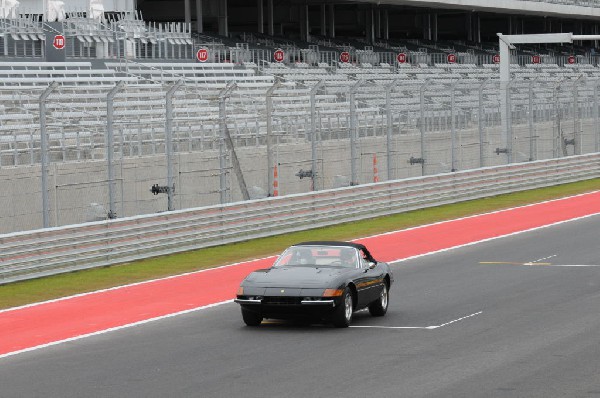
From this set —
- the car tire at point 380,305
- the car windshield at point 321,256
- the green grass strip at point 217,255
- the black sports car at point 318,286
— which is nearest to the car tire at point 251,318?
the black sports car at point 318,286

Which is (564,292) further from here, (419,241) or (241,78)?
(241,78)

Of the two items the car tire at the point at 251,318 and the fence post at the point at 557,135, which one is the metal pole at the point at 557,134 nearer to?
the fence post at the point at 557,135

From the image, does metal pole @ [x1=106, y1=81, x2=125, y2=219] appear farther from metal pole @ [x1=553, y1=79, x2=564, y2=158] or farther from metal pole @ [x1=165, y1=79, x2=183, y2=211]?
metal pole @ [x1=553, y1=79, x2=564, y2=158]

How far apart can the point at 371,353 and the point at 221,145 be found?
13383 mm

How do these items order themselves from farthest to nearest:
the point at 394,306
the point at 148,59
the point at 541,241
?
the point at 148,59 → the point at 541,241 → the point at 394,306

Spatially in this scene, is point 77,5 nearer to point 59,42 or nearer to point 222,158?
point 59,42

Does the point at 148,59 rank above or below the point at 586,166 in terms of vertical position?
above

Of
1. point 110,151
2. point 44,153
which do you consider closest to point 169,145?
point 110,151

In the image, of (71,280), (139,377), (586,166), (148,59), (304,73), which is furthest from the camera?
(304,73)

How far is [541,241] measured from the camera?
28000mm

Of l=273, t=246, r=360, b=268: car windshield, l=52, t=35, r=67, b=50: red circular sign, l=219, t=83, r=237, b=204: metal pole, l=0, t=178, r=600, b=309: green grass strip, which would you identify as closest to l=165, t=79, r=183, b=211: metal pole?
l=0, t=178, r=600, b=309: green grass strip

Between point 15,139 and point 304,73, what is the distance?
3053 centimetres

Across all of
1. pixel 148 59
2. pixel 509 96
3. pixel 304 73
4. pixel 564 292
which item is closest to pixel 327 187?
pixel 509 96

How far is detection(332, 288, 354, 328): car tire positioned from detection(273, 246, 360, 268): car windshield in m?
0.65
